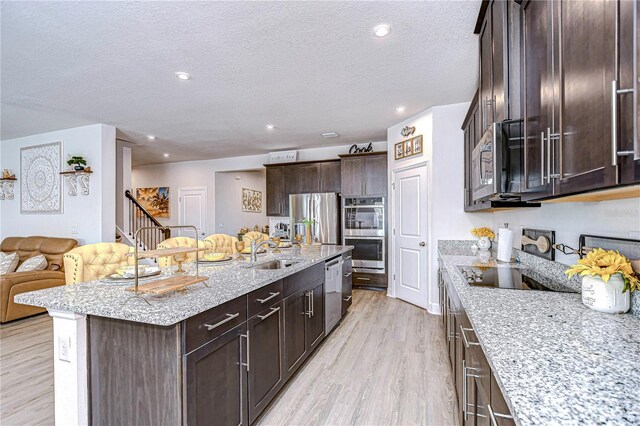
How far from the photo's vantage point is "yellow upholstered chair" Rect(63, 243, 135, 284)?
7.79 feet

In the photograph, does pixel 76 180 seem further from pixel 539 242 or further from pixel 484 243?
pixel 539 242

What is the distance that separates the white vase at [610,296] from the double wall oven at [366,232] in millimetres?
3787

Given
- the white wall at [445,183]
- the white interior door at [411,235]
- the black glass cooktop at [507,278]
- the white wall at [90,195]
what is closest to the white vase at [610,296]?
the black glass cooktop at [507,278]

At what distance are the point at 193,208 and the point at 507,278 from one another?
701 cm

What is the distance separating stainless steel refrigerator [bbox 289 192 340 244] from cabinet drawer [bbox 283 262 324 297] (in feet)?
8.33

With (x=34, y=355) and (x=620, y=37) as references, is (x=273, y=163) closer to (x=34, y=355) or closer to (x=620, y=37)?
(x=34, y=355)

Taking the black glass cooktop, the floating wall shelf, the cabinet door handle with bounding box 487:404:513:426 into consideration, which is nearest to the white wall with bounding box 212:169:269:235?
the floating wall shelf

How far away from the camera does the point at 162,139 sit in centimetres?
536

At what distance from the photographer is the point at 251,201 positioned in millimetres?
8422

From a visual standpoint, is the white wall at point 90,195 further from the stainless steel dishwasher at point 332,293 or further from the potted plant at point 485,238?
the potted plant at point 485,238

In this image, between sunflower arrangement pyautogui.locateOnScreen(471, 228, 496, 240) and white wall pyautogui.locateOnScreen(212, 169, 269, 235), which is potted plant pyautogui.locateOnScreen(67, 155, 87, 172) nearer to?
white wall pyautogui.locateOnScreen(212, 169, 269, 235)

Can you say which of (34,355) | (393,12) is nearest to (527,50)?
(393,12)

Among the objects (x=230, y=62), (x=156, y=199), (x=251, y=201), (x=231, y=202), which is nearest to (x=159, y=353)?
(x=230, y=62)

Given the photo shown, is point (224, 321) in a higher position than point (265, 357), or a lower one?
higher
